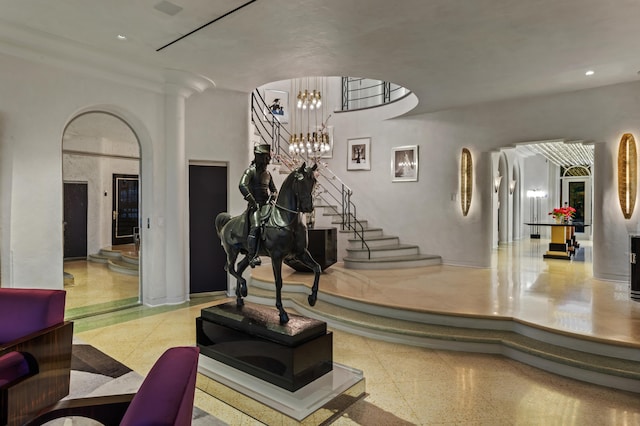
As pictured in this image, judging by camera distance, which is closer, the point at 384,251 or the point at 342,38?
the point at 342,38

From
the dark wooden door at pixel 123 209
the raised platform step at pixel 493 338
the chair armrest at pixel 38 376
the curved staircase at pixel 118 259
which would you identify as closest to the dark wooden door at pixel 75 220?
the curved staircase at pixel 118 259

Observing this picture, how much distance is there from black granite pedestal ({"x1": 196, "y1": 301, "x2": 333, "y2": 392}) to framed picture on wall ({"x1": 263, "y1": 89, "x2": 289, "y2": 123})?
703 cm

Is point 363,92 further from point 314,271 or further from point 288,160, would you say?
point 314,271

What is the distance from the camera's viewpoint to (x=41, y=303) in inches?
110

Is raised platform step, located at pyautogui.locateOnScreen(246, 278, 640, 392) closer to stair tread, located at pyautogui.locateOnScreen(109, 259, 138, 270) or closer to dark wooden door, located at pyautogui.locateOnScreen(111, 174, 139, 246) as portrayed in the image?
stair tread, located at pyautogui.locateOnScreen(109, 259, 138, 270)

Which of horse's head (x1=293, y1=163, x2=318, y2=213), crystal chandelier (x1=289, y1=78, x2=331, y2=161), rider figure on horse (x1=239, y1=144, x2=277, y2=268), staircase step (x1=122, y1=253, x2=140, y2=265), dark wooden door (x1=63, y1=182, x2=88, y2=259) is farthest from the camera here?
crystal chandelier (x1=289, y1=78, x2=331, y2=161)

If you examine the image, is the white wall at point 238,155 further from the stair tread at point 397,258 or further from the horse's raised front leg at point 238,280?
the horse's raised front leg at point 238,280

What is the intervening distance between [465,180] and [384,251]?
8.09ft

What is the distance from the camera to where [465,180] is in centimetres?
834

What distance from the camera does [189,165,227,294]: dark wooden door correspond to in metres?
6.36

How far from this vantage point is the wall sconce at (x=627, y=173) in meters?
6.40

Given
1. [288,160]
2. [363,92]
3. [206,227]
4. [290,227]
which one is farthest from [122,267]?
[363,92]

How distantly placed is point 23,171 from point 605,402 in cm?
658

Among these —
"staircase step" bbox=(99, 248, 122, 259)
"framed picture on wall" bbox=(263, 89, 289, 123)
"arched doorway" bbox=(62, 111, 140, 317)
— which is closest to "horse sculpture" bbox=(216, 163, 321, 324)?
"arched doorway" bbox=(62, 111, 140, 317)
